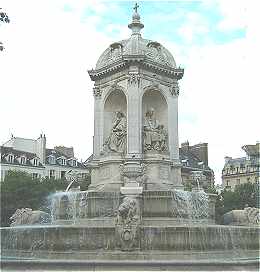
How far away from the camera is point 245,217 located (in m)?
21.9

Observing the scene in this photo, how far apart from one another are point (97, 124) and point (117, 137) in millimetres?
1840

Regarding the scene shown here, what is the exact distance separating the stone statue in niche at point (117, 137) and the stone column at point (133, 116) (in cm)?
61

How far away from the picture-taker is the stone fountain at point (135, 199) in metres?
16.4

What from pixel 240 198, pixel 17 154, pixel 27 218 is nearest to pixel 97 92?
pixel 27 218

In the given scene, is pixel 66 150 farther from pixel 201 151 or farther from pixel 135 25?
pixel 135 25

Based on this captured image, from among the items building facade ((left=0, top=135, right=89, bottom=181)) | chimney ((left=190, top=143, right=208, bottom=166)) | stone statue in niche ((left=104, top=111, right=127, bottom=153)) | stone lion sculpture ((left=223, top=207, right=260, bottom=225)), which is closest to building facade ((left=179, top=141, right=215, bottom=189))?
chimney ((left=190, top=143, right=208, bottom=166))

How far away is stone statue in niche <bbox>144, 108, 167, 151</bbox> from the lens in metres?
24.0

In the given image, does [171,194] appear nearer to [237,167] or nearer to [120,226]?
[120,226]

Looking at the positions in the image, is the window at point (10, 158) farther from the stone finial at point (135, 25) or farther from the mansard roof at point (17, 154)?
the stone finial at point (135, 25)

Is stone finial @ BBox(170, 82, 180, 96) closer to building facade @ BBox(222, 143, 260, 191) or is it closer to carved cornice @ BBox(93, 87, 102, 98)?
carved cornice @ BBox(93, 87, 102, 98)

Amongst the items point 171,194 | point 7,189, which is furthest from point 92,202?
point 7,189

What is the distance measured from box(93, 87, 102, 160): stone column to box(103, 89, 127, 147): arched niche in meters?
0.28

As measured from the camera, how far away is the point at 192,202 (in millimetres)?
21219

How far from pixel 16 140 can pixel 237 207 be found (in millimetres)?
43195
